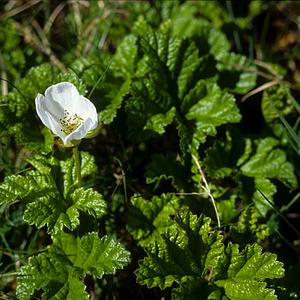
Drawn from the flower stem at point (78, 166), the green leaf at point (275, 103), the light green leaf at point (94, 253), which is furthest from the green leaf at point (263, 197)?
the flower stem at point (78, 166)

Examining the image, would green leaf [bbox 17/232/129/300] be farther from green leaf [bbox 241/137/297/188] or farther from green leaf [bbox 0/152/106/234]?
green leaf [bbox 241/137/297/188]

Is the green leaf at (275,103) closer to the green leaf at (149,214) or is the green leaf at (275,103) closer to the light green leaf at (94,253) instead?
the green leaf at (149,214)

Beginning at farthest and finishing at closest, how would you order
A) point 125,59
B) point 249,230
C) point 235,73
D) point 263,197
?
point 235,73
point 125,59
point 263,197
point 249,230

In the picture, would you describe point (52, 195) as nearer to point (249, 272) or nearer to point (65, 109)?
point (65, 109)

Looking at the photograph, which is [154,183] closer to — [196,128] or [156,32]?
[196,128]

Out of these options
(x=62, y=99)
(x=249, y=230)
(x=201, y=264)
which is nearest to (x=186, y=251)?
(x=201, y=264)

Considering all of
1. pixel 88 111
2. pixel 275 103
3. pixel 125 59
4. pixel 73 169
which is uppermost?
pixel 88 111

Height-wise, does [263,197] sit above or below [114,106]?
below
